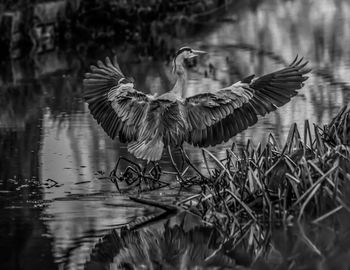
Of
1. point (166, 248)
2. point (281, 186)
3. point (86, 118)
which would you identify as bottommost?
point (166, 248)

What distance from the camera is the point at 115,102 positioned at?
10695 millimetres

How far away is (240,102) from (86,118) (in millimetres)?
5680

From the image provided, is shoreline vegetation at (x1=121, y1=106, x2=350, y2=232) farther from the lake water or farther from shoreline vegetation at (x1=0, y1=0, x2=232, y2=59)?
shoreline vegetation at (x1=0, y1=0, x2=232, y2=59)

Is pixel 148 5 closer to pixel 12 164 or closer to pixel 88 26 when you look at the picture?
pixel 88 26

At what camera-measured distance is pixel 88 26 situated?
2870 centimetres

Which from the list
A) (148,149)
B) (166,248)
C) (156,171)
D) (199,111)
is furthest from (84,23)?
(166,248)

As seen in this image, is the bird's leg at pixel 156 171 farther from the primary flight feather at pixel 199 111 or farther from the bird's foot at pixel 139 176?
the primary flight feather at pixel 199 111

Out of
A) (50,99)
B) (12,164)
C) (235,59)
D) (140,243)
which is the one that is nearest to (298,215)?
(140,243)

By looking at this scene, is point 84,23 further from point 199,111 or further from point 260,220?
point 260,220

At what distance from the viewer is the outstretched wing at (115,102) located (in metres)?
10.5

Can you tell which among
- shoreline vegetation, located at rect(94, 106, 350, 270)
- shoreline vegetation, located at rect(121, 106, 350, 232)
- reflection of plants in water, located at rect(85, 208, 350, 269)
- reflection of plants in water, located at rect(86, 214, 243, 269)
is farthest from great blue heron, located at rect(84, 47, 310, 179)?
reflection of plants in water, located at rect(85, 208, 350, 269)

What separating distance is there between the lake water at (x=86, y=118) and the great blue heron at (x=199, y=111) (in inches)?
20.8

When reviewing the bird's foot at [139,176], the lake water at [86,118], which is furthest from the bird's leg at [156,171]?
the lake water at [86,118]

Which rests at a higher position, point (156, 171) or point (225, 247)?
point (156, 171)
